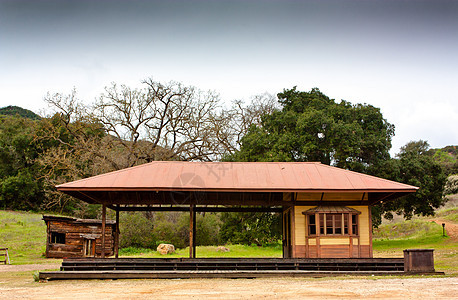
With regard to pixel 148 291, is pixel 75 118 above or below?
above

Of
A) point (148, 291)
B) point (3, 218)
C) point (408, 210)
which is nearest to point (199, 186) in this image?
point (148, 291)

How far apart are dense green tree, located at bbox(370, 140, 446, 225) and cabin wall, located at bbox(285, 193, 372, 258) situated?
11544mm

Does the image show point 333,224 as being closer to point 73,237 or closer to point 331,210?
point 331,210

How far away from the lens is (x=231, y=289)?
34.9ft

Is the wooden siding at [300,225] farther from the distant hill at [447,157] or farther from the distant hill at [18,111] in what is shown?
the distant hill at [18,111]

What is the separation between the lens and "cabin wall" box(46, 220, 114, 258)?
23719mm

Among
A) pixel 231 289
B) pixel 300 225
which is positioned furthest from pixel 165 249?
pixel 231 289

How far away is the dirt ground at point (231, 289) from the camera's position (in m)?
9.38

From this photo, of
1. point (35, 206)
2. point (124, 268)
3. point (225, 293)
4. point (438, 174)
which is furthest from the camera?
point (35, 206)

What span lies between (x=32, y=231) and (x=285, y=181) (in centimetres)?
2177

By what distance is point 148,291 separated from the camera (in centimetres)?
1039

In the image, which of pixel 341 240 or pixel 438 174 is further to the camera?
pixel 438 174

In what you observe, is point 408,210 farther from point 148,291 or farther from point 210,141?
point 148,291

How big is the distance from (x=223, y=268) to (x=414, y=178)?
17.8 m
